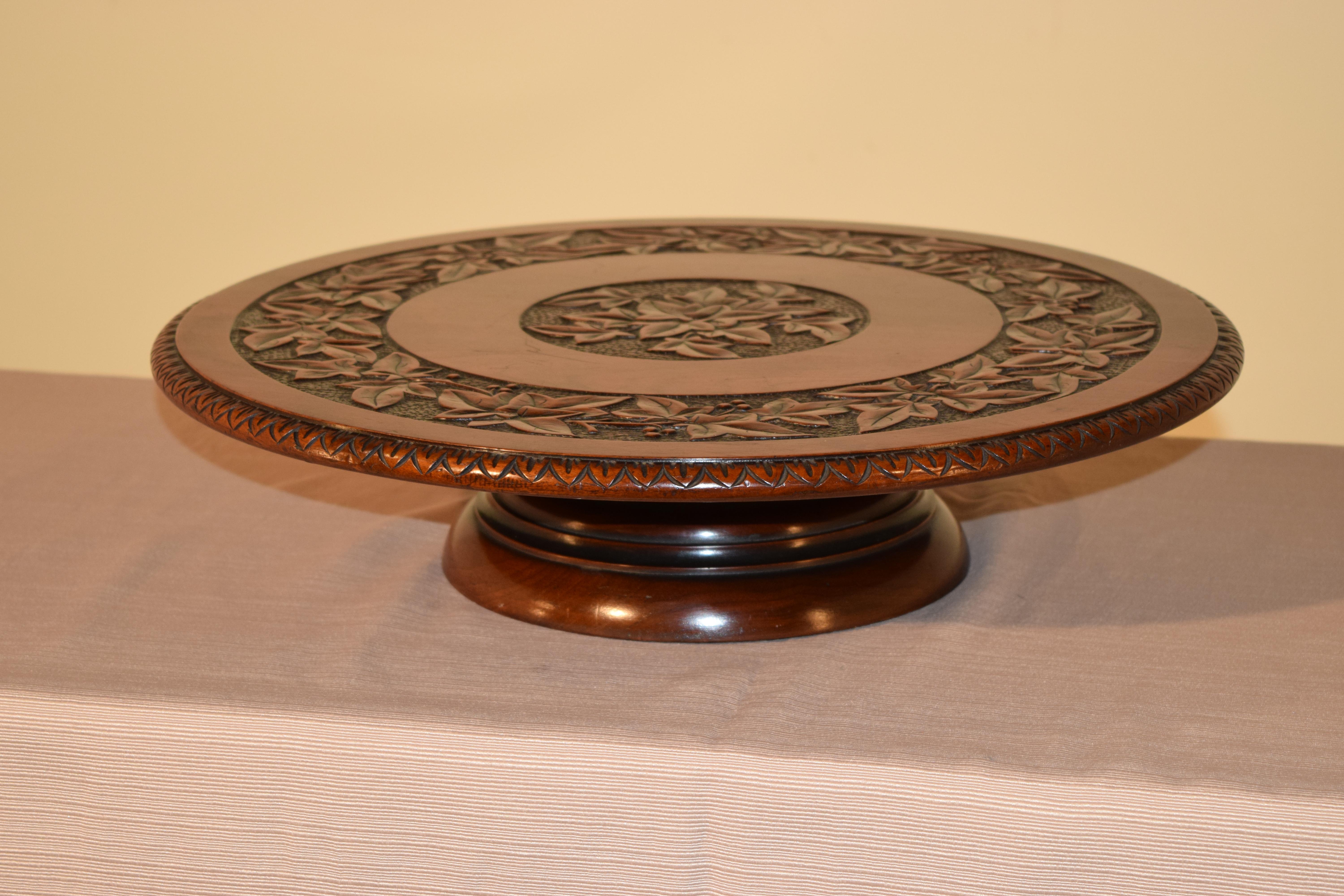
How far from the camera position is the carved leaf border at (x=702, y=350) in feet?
4.20

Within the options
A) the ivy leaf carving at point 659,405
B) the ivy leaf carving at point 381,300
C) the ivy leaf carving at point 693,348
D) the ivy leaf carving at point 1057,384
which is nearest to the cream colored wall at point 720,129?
the ivy leaf carving at point 381,300

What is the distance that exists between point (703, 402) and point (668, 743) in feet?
1.13

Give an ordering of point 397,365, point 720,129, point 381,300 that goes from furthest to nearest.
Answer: point 720,129, point 381,300, point 397,365

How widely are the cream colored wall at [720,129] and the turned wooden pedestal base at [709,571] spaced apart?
168 cm

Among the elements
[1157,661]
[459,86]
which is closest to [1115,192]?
[459,86]

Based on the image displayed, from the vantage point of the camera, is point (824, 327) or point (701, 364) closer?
point (701, 364)

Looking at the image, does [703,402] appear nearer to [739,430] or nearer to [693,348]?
[739,430]

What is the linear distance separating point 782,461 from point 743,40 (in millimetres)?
2061

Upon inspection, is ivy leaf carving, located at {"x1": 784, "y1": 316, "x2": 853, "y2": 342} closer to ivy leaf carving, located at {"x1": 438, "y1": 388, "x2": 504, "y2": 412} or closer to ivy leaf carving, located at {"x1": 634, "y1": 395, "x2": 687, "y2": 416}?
ivy leaf carving, located at {"x1": 634, "y1": 395, "x2": 687, "y2": 416}

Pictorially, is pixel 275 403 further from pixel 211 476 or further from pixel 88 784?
pixel 211 476

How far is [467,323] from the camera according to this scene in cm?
165

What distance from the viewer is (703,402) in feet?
4.39

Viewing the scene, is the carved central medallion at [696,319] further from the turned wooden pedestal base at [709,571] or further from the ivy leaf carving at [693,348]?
the turned wooden pedestal base at [709,571]

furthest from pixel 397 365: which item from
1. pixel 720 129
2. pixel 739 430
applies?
pixel 720 129
